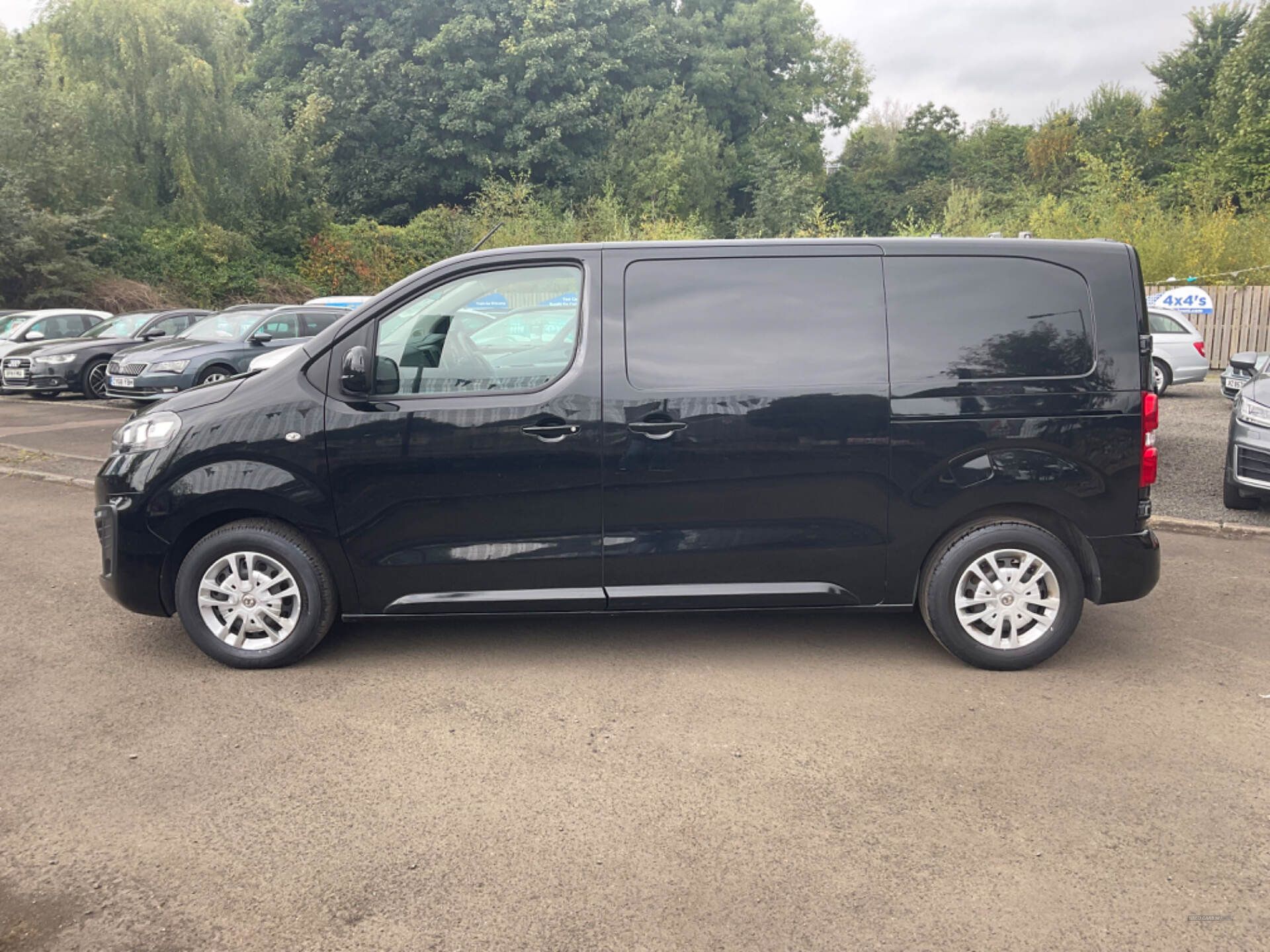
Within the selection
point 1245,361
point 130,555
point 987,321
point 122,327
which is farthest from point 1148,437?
point 122,327

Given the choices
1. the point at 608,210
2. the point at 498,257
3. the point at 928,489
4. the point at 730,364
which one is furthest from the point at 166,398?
the point at 608,210

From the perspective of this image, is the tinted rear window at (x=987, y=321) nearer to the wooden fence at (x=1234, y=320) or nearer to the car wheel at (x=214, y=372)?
the car wheel at (x=214, y=372)

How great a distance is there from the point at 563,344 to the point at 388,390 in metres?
0.85

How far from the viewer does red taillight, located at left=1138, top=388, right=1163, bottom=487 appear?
15.5 ft

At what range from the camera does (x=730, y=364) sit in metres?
4.70

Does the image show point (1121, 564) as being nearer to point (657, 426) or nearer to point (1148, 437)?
point (1148, 437)

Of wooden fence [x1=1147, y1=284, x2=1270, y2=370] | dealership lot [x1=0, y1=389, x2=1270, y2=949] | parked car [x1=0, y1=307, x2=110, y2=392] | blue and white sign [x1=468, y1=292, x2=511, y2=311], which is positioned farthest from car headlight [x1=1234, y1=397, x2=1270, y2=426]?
parked car [x1=0, y1=307, x2=110, y2=392]

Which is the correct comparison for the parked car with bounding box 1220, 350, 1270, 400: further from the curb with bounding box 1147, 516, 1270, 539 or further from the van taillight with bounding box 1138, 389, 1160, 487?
the van taillight with bounding box 1138, 389, 1160, 487

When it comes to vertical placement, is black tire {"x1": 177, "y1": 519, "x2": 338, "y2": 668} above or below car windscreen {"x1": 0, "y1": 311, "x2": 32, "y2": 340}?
below

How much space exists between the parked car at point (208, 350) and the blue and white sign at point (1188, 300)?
58.8 ft

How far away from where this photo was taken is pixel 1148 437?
15.6ft

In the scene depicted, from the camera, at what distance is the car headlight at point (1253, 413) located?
7.95 m

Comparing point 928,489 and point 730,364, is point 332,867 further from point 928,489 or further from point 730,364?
point 928,489

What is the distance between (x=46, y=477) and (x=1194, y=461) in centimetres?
1175
